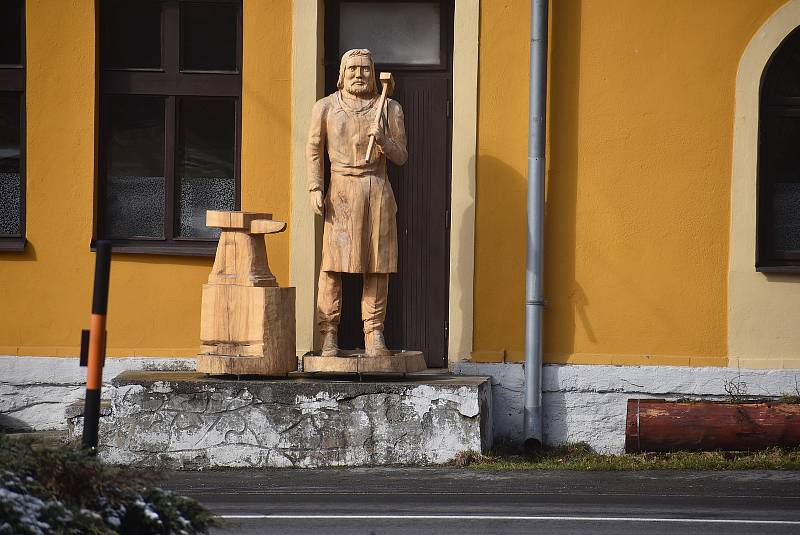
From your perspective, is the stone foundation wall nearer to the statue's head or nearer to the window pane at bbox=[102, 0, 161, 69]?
the statue's head

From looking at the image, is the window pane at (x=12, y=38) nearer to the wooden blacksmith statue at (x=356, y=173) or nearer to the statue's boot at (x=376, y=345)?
the wooden blacksmith statue at (x=356, y=173)

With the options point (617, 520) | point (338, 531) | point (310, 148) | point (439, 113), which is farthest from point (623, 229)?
point (338, 531)

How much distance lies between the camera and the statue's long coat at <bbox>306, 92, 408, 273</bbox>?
9.31m

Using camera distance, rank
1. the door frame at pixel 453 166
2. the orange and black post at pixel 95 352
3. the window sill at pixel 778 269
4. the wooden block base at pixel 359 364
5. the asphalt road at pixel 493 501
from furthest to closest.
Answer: the door frame at pixel 453 166 → the window sill at pixel 778 269 → the wooden block base at pixel 359 364 → the asphalt road at pixel 493 501 → the orange and black post at pixel 95 352

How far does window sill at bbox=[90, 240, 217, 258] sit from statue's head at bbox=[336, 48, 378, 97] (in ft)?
6.34

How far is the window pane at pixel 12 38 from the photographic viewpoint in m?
10.6

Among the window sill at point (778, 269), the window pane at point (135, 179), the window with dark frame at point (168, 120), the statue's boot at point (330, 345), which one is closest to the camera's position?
the statue's boot at point (330, 345)

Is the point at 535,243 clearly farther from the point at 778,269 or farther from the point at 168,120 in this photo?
the point at 168,120

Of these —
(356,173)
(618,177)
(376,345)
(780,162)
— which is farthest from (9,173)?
(780,162)

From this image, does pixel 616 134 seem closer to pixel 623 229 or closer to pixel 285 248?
pixel 623 229

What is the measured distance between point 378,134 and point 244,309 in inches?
60.7

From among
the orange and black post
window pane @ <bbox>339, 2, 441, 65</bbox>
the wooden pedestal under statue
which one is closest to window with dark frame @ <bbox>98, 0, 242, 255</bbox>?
window pane @ <bbox>339, 2, 441, 65</bbox>

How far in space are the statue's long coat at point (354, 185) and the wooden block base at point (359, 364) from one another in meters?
0.63

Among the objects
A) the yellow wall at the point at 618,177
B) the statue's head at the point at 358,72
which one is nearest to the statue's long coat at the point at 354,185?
the statue's head at the point at 358,72
